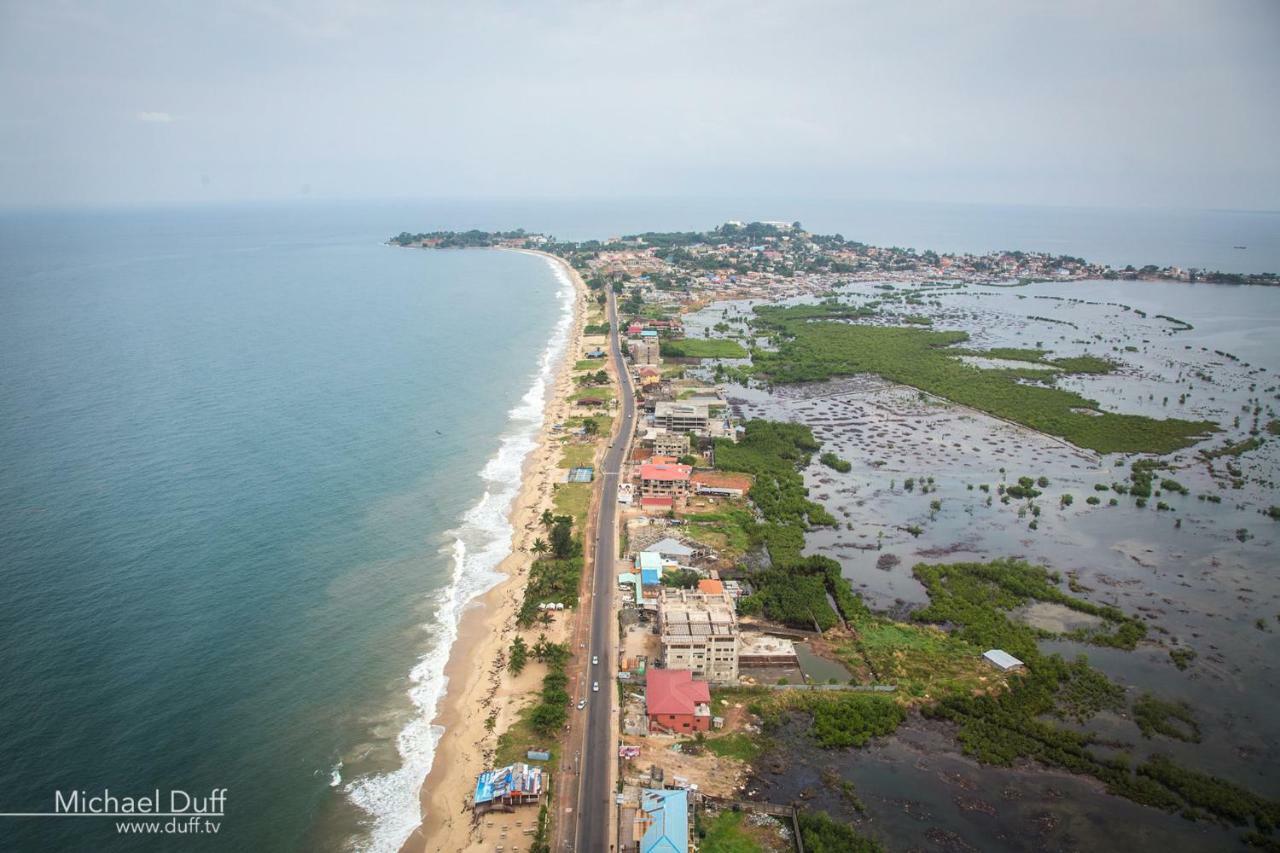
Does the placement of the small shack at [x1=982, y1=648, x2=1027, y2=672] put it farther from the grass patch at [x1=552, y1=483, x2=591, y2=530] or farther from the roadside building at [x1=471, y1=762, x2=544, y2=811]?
the grass patch at [x1=552, y1=483, x2=591, y2=530]

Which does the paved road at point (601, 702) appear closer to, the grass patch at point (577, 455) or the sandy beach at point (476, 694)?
the grass patch at point (577, 455)

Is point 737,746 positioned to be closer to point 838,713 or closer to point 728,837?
point 728,837

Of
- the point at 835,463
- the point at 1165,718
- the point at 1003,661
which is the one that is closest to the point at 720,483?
the point at 835,463

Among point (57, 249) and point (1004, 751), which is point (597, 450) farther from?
point (57, 249)

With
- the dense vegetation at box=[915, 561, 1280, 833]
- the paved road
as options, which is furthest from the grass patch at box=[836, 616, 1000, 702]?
the paved road

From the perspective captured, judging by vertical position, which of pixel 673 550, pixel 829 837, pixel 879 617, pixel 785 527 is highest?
pixel 785 527

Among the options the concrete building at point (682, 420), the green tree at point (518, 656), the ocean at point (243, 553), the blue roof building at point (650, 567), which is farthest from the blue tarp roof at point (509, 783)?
the concrete building at point (682, 420)
